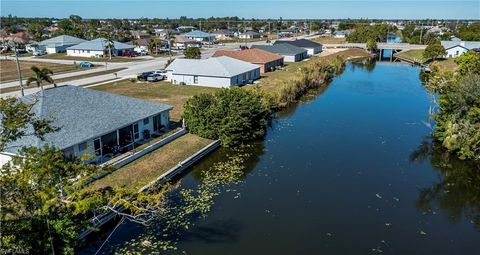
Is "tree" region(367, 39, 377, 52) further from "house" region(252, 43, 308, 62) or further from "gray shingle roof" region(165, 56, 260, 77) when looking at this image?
"gray shingle roof" region(165, 56, 260, 77)

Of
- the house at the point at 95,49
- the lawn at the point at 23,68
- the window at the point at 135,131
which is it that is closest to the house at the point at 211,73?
the lawn at the point at 23,68

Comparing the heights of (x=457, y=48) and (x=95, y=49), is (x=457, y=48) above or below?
below

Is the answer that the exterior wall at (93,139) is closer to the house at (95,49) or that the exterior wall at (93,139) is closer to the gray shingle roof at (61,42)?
the house at (95,49)

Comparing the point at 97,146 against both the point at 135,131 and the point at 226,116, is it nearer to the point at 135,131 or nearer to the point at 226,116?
the point at 135,131

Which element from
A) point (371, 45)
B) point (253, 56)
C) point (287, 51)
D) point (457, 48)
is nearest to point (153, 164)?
point (253, 56)

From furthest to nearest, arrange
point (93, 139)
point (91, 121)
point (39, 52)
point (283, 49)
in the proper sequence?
point (39, 52) < point (283, 49) < point (91, 121) < point (93, 139)
